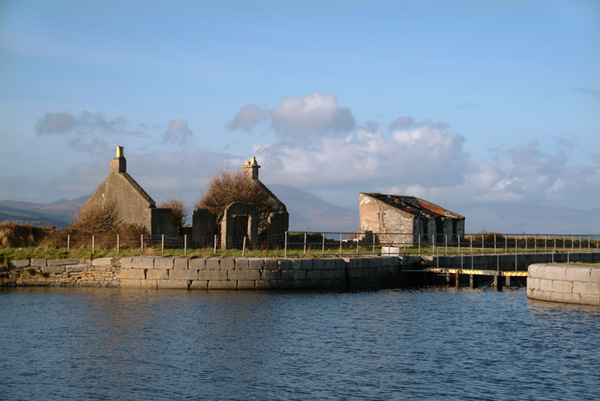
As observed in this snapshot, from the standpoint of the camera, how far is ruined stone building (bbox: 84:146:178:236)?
36406mm

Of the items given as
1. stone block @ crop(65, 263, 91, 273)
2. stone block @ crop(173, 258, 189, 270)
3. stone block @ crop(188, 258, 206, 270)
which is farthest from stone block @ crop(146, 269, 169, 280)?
stone block @ crop(65, 263, 91, 273)

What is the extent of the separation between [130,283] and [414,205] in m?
27.0

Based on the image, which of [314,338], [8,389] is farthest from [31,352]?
[314,338]

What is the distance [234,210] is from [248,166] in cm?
996

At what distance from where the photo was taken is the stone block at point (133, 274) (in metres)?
29.4

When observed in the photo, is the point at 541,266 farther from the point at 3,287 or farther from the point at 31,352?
the point at 3,287

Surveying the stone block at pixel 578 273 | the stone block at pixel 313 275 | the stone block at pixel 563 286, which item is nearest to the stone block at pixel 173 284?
the stone block at pixel 313 275

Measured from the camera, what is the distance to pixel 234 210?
36594mm

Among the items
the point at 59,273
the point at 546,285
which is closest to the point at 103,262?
the point at 59,273

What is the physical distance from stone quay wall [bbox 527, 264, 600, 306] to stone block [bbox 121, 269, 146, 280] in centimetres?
1590

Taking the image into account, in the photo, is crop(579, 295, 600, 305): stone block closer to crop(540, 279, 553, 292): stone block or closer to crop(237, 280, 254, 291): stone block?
crop(540, 279, 553, 292): stone block

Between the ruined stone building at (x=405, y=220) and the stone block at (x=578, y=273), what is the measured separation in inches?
794

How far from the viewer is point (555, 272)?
2544cm

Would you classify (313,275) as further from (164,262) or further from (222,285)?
(164,262)
